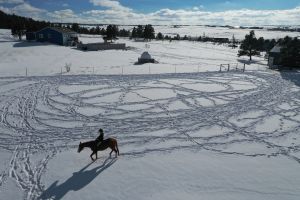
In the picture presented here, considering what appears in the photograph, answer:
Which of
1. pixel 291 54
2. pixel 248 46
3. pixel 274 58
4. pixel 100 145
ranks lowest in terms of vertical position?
pixel 100 145

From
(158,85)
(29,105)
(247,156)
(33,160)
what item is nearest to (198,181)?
(247,156)

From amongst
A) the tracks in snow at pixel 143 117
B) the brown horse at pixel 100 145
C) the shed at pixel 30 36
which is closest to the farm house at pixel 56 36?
the shed at pixel 30 36

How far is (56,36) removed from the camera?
200ft

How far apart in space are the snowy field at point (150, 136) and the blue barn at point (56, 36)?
30.6 m

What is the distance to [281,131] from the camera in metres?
17.4

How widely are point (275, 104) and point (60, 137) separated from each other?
16375 mm

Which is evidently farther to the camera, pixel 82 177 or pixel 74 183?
pixel 82 177

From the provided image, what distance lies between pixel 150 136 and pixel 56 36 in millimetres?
51005

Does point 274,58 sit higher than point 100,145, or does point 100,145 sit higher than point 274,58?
point 274,58

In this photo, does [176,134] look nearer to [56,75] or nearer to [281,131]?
[281,131]

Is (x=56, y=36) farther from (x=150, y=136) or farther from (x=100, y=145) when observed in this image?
(x=100, y=145)

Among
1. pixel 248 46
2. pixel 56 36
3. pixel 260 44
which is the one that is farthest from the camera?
pixel 260 44

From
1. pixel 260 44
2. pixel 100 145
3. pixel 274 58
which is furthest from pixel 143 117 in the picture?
pixel 260 44

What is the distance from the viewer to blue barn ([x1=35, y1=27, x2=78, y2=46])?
60.1 m
